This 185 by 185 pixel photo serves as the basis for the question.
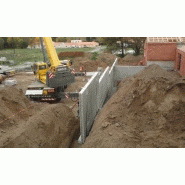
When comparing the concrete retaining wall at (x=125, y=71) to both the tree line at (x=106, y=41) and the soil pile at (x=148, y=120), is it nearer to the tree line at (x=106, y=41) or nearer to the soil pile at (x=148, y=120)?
→ the soil pile at (x=148, y=120)

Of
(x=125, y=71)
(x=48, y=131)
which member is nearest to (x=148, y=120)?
(x=48, y=131)

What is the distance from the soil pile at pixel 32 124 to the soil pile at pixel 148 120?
91.5 inches

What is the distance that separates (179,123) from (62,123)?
17.1ft

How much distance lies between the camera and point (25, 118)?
888 cm

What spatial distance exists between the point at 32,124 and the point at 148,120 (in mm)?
4496

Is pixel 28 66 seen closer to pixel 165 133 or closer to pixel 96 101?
pixel 96 101

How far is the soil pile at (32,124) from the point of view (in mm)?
7262

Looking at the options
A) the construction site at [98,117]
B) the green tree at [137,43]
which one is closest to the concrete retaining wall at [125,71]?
the construction site at [98,117]

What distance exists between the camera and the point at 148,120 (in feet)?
19.7

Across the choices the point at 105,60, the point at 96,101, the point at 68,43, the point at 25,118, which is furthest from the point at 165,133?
the point at 68,43

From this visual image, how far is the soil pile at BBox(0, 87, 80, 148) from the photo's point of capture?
726cm

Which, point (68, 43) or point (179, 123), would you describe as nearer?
point (179, 123)

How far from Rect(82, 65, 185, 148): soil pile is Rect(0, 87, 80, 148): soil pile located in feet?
7.62

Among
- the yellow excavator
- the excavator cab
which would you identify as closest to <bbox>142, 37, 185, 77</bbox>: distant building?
the yellow excavator
